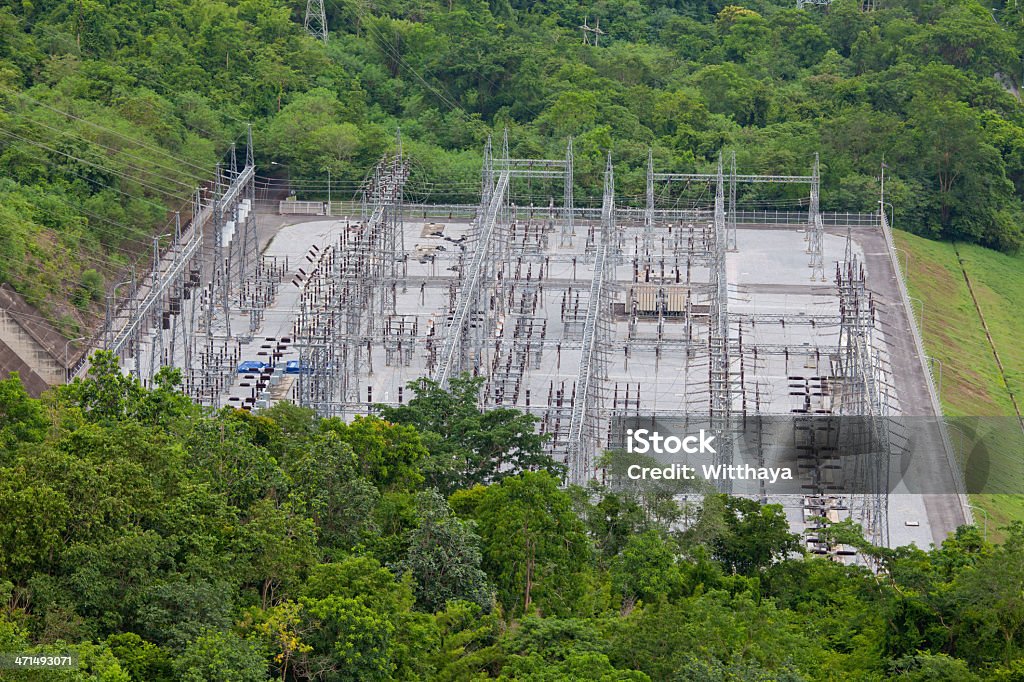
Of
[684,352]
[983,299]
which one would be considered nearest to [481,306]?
[684,352]

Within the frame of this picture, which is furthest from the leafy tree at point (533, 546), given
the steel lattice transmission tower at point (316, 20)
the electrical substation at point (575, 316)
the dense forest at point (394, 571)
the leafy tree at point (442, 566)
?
the steel lattice transmission tower at point (316, 20)

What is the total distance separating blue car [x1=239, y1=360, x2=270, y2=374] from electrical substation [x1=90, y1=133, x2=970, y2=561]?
0.51ft

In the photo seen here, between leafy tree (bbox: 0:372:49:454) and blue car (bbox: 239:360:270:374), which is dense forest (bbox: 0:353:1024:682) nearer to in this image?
leafy tree (bbox: 0:372:49:454)

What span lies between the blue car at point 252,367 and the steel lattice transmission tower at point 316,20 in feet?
142

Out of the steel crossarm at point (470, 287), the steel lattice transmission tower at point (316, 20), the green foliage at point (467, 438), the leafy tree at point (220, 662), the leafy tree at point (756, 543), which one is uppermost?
the steel lattice transmission tower at point (316, 20)

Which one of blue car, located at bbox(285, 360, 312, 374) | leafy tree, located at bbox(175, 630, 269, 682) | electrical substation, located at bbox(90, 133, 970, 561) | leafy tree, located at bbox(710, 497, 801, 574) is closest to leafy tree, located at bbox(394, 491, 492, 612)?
leafy tree, located at bbox(175, 630, 269, 682)

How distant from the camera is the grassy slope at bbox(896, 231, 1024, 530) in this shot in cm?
6756

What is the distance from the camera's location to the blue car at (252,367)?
7088 centimetres

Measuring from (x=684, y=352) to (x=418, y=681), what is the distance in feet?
114

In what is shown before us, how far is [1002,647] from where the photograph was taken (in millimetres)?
43219

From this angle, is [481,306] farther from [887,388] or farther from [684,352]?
[887,388]

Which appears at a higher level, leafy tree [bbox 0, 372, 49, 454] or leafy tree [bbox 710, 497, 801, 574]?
leafy tree [bbox 0, 372, 49, 454]

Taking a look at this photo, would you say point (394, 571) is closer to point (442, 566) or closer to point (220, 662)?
point (442, 566)

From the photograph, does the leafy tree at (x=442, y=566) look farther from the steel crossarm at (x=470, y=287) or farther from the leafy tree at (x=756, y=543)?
the steel crossarm at (x=470, y=287)
